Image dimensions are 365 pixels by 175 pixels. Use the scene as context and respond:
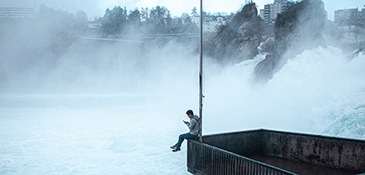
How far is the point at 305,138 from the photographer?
539cm

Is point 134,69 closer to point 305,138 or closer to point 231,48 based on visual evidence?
point 231,48

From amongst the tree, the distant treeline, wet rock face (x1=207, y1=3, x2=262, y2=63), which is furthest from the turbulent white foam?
the tree

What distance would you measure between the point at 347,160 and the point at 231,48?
31.7 meters

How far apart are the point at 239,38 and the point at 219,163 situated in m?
32.6

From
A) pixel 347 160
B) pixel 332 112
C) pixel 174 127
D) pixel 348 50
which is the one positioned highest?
pixel 348 50

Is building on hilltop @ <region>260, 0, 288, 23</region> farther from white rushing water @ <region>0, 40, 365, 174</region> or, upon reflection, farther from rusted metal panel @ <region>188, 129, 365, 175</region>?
rusted metal panel @ <region>188, 129, 365, 175</region>

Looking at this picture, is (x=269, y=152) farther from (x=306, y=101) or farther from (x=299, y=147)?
(x=306, y=101)

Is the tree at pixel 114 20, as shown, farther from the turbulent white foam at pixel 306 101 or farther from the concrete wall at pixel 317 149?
the concrete wall at pixel 317 149

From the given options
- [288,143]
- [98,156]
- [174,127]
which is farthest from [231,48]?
[288,143]

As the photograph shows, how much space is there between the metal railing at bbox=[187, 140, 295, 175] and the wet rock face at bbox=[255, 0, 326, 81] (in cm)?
1818

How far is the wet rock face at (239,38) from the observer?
1300 inches

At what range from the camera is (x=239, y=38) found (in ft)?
117

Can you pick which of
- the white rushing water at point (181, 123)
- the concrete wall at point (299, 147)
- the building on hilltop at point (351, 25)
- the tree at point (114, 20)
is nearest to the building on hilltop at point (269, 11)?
the white rushing water at point (181, 123)

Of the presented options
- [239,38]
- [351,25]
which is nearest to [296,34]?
[351,25]
